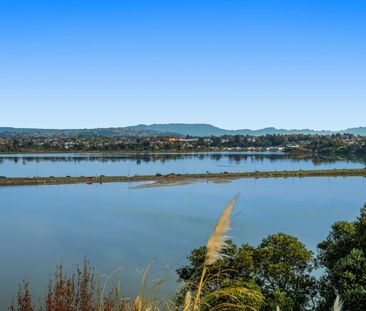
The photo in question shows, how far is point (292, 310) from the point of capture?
669cm

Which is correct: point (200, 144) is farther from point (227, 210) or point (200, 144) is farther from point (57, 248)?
point (227, 210)

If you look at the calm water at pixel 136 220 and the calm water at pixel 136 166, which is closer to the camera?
the calm water at pixel 136 220

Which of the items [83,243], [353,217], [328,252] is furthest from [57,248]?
[353,217]

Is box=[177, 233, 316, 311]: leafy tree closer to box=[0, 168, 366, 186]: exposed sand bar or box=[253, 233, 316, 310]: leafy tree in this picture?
box=[253, 233, 316, 310]: leafy tree

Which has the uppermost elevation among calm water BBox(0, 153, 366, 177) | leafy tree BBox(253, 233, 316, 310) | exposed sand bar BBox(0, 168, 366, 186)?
leafy tree BBox(253, 233, 316, 310)

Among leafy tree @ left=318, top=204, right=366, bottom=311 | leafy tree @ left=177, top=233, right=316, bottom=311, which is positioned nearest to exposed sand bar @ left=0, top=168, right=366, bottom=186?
leafy tree @ left=177, top=233, right=316, bottom=311

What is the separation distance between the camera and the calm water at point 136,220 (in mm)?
15500

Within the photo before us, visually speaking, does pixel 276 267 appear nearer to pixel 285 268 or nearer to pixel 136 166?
pixel 285 268

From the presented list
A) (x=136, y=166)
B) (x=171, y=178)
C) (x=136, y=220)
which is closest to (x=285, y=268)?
(x=136, y=220)

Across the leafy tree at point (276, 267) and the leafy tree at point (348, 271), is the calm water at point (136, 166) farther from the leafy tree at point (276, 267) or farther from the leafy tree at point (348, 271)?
the leafy tree at point (348, 271)

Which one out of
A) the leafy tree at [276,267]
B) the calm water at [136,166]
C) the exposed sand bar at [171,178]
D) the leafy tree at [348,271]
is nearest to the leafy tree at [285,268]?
the leafy tree at [276,267]

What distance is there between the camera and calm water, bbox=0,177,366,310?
15.5 metres

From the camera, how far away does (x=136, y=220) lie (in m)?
23.7

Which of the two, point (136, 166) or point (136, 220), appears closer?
point (136, 220)
